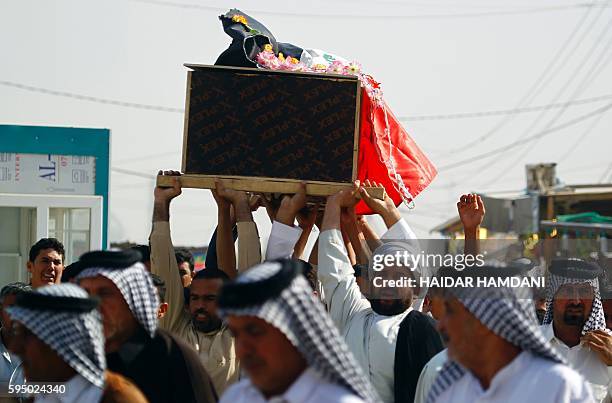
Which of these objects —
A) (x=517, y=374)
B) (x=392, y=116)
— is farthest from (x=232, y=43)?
(x=517, y=374)

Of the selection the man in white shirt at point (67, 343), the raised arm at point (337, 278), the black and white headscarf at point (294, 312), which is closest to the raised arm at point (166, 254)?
the raised arm at point (337, 278)

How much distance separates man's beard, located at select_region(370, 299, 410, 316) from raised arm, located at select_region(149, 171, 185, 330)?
1061 millimetres

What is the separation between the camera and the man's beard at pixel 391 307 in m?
6.74

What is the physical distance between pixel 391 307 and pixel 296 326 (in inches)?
117

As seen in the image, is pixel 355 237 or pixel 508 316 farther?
pixel 355 237

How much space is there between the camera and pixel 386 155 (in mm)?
7930

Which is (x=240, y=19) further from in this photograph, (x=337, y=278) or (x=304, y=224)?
(x=337, y=278)

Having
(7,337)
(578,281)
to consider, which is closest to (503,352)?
(578,281)

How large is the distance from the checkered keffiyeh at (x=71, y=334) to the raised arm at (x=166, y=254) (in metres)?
2.53

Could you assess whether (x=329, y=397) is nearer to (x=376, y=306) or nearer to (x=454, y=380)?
(x=454, y=380)

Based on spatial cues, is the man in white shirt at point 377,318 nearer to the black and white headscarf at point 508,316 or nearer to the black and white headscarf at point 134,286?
the black and white headscarf at point 134,286

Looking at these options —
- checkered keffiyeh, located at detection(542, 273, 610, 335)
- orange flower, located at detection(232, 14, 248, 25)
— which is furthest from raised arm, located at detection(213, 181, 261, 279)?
checkered keffiyeh, located at detection(542, 273, 610, 335)

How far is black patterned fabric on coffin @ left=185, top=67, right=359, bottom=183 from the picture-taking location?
7.27 meters

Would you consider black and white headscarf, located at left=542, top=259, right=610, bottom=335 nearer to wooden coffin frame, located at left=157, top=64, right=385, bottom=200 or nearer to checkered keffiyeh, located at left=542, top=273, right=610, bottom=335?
checkered keffiyeh, located at left=542, top=273, right=610, bottom=335
